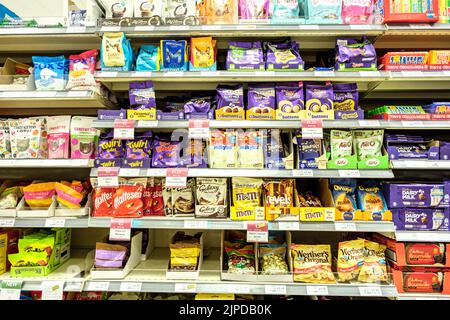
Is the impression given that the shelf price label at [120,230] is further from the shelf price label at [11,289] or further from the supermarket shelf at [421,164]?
the supermarket shelf at [421,164]

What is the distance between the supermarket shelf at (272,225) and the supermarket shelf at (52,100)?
860 mm

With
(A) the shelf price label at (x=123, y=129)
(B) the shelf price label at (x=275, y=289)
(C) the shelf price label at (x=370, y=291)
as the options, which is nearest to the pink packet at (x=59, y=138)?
(A) the shelf price label at (x=123, y=129)

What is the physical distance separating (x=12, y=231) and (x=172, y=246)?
1.24 m

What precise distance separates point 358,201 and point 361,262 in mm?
405

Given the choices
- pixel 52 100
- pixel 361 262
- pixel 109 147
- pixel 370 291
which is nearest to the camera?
pixel 370 291

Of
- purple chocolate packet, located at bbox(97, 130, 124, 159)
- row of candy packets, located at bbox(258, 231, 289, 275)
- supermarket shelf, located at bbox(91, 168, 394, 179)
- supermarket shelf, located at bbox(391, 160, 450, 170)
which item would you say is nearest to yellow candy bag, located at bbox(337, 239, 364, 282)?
row of candy packets, located at bbox(258, 231, 289, 275)

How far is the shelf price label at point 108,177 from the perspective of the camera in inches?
74.0

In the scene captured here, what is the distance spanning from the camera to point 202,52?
1936 millimetres

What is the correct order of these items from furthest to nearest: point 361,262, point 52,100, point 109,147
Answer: point 52,100 → point 109,147 → point 361,262

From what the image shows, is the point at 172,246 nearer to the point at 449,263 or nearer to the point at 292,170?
the point at 292,170

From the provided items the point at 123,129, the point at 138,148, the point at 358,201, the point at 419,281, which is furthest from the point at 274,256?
the point at 123,129

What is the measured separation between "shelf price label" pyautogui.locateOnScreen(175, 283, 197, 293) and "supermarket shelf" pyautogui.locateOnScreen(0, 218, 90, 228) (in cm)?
72

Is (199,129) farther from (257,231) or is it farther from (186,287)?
(186,287)
